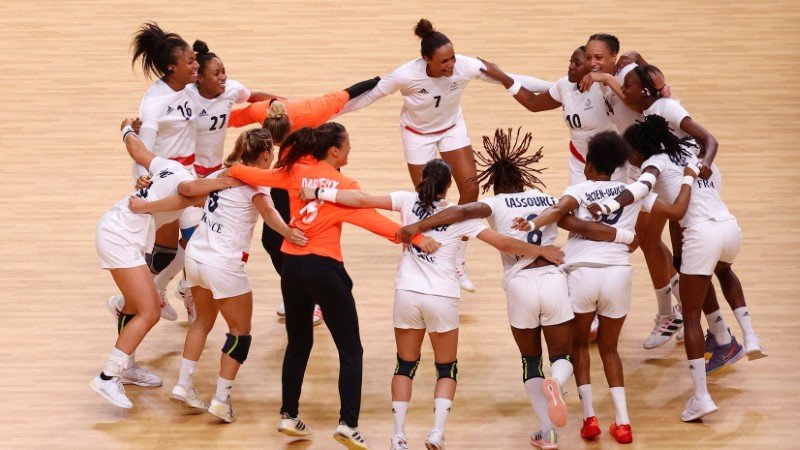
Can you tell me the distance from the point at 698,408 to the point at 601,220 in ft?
4.37

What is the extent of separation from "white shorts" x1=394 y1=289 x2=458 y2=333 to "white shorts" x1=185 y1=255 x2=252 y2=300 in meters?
1.07

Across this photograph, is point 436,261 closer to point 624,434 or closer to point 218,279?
point 218,279

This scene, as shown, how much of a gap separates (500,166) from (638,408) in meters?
1.87

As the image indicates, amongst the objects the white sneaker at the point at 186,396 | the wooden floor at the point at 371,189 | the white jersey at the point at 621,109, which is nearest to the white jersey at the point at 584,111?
the white jersey at the point at 621,109

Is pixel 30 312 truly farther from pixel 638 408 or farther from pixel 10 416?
pixel 638 408

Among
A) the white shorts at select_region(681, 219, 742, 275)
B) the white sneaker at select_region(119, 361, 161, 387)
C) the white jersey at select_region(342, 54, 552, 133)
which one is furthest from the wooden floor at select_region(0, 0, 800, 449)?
the white jersey at select_region(342, 54, 552, 133)

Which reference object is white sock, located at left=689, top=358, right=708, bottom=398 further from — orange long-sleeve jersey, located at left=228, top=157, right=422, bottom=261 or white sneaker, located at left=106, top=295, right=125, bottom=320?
white sneaker, located at left=106, top=295, right=125, bottom=320

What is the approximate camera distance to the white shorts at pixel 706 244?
23.4 feet

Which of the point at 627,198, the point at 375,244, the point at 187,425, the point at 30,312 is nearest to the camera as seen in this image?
the point at 627,198

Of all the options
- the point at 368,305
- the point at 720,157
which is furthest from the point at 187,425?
the point at 720,157

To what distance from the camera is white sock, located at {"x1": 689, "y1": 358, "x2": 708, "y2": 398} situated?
23.1ft

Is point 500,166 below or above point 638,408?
above

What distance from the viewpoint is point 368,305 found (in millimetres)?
8828

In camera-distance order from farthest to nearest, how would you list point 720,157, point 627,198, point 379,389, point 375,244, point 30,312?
1. point 720,157
2. point 375,244
3. point 30,312
4. point 379,389
5. point 627,198
